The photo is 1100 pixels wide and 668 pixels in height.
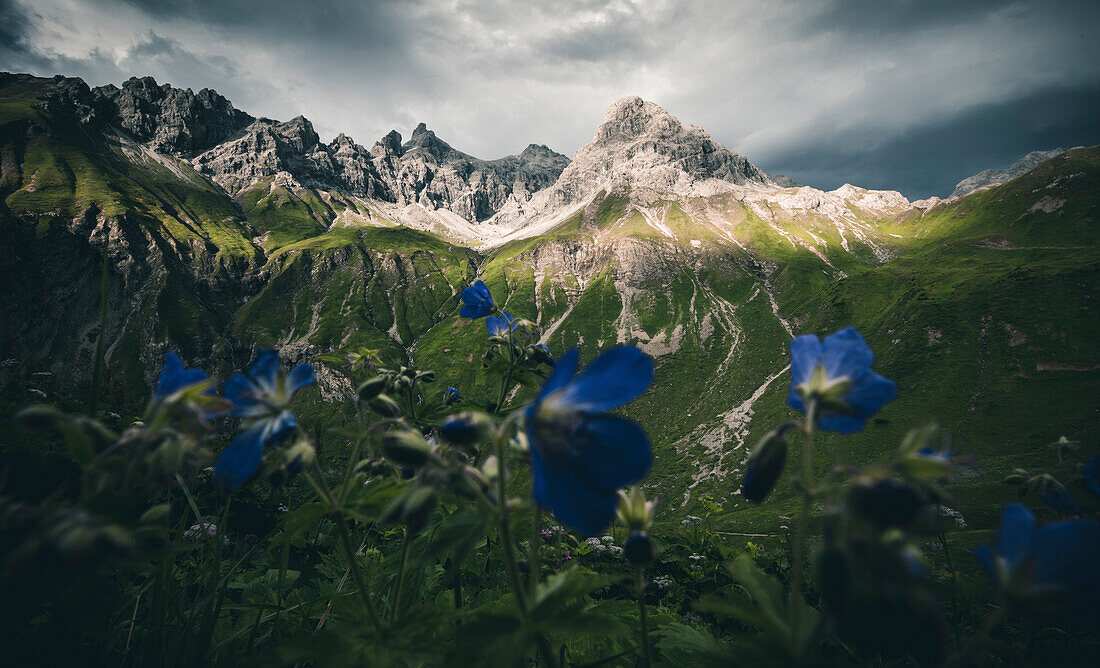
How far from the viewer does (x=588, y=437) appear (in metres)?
1.58

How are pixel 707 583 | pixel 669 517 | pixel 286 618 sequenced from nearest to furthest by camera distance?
pixel 286 618, pixel 707 583, pixel 669 517

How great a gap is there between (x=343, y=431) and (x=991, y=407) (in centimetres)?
8976

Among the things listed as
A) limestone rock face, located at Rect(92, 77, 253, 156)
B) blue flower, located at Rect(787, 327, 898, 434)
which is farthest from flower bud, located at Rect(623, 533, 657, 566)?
limestone rock face, located at Rect(92, 77, 253, 156)

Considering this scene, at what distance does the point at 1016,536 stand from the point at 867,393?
650 mm

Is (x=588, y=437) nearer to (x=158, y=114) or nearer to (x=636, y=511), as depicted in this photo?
(x=636, y=511)

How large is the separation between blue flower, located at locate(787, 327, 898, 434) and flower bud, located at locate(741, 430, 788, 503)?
20cm

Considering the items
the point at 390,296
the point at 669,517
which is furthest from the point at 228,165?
the point at 669,517

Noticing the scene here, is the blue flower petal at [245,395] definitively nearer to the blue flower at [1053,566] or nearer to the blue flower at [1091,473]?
the blue flower at [1053,566]

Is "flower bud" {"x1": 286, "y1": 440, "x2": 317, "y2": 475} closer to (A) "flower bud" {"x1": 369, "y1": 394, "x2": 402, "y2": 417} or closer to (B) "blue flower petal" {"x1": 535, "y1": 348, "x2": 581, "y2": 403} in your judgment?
(A) "flower bud" {"x1": 369, "y1": 394, "x2": 402, "y2": 417}

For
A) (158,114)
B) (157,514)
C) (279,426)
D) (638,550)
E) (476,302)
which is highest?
(158,114)

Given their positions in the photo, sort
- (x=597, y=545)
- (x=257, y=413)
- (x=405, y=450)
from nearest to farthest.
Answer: (x=405, y=450) < (x=257, y=413) < (x=597, y=545)

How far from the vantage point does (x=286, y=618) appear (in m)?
3.17

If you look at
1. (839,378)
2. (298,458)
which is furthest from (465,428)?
(839,378)

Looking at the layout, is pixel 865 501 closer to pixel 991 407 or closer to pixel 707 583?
pixel 707 583
